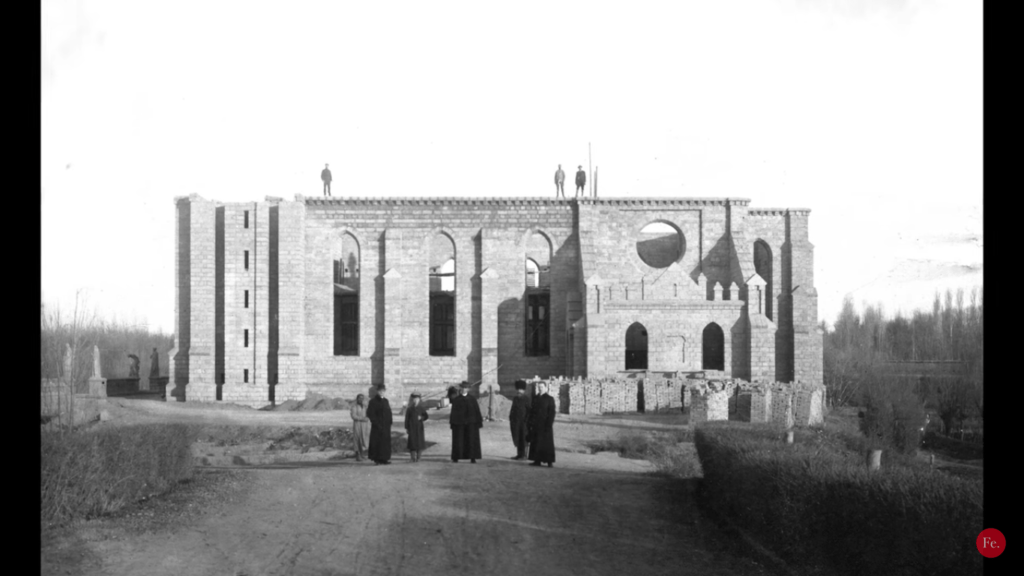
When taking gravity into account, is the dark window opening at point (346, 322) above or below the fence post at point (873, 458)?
above

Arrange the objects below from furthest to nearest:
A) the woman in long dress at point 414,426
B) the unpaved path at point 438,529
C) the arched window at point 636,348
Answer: the arched window at point 636,348 < the woman in long dress at point 414,426 < the unpaved path at point 438,529

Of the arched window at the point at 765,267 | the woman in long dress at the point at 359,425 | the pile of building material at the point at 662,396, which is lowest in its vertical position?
the pile of building material at the point at 662,396

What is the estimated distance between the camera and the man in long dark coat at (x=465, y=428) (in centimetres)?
1620

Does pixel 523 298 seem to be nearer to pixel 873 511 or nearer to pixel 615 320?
pixel 615 320

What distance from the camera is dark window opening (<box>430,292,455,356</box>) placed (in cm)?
3950

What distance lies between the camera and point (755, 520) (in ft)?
35.2

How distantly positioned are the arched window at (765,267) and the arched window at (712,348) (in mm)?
2332

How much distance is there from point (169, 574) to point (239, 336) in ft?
90.2

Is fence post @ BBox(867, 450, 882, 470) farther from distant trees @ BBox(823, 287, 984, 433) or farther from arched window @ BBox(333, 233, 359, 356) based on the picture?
arched window @ BBox(333, 233, 359, 356)

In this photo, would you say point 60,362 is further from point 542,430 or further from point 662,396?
point 662,396

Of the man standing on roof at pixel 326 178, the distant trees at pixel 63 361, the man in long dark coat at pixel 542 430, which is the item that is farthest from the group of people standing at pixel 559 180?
the man in long dark coat at pixel 542 430

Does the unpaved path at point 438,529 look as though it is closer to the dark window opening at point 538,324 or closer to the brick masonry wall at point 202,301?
the brick masonry wall at point 202,301
